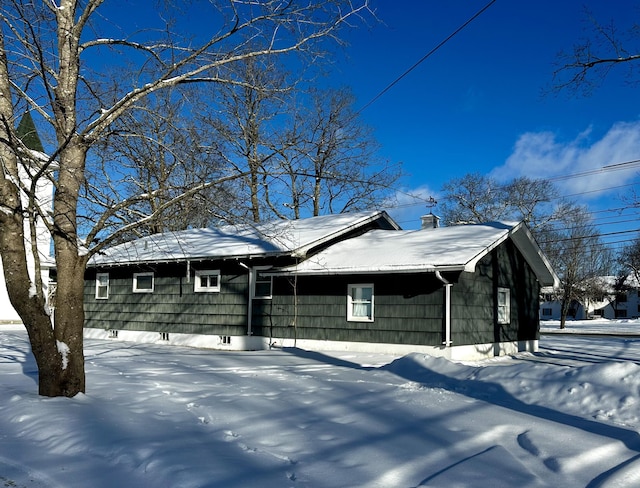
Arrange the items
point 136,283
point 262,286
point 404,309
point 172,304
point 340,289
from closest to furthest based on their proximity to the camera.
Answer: point 404,309, point 340,289, point 262,286, point 172,304, point 136,283

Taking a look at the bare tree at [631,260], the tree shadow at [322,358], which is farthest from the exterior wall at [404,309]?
the bare tree at [631,260]

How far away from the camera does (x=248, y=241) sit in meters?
18.0

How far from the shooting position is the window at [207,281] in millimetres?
17844

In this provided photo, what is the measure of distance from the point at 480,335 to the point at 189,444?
11.7 metres

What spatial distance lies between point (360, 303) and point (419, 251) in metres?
2.14

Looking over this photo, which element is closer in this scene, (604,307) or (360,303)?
(360,303)

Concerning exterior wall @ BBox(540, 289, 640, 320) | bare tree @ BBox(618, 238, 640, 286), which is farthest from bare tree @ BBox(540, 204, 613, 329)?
exterior wall @ BBox(540, 289, 640, 320)

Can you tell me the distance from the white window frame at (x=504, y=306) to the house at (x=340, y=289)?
39 mm

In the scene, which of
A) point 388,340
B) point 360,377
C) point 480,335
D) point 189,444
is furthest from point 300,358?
point 189,444

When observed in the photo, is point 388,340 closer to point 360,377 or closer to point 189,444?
point 360,377

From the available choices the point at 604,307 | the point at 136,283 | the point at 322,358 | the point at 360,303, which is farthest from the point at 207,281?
the point at 604,307

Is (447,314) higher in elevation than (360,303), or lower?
lower

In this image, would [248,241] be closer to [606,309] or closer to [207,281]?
[207,281]

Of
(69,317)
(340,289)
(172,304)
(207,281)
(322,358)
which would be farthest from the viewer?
(172,304)
